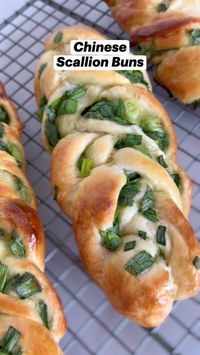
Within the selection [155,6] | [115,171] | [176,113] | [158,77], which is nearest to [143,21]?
[155,6]

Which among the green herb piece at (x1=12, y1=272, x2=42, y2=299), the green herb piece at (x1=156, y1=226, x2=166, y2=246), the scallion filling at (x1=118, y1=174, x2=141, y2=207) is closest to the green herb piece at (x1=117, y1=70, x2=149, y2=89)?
the scallion filling at (x1=118, y1=174, x2=141, y2=207)

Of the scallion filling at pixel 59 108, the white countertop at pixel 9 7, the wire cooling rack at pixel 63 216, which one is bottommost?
the wire cooling rack at pixel 63 216

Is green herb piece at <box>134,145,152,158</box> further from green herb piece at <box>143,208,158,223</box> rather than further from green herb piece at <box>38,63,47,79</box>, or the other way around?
green herb piece at <box>38,63,47,79</box>

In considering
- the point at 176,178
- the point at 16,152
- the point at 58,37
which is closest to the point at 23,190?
the point at 16,152

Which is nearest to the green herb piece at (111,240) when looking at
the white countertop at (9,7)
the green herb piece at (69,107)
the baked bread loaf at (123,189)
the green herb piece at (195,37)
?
the baked bread loaf at (123,189)

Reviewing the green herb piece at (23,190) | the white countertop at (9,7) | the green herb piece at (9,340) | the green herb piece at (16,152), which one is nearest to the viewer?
the green herb piece at (9,340)

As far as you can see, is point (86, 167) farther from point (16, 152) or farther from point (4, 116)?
point (4, 116)

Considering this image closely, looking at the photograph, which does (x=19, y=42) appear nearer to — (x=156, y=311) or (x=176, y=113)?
(x=176, y=113)

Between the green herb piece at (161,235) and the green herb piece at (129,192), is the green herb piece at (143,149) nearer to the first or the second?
the green herb piece at (129,192)
